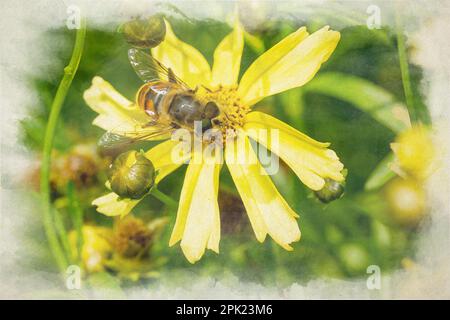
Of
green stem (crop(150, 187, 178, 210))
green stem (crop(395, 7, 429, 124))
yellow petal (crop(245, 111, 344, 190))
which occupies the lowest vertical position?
green stem (crop(150, 187, 178, 210))

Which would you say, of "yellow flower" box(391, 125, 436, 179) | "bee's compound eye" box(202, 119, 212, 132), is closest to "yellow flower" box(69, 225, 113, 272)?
"bee's compound eye" box(202, 119, 212, 132)

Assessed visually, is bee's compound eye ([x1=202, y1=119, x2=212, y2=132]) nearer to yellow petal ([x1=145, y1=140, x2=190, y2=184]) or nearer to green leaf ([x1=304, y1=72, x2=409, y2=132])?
yellow petal ([x1=145, y1=140, x2=190, y2=184])

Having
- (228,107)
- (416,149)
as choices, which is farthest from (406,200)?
(228,107)

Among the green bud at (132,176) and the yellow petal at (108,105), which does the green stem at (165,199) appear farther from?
the yellow petal at (108,105)

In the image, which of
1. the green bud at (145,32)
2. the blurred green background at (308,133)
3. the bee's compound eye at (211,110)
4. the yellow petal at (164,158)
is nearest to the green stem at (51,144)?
the blurred green background at (308,133)

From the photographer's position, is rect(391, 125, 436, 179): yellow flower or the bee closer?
the bee

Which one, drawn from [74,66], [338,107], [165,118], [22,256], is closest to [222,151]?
[165,118]

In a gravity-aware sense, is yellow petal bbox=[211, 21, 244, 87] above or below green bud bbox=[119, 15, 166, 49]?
below
